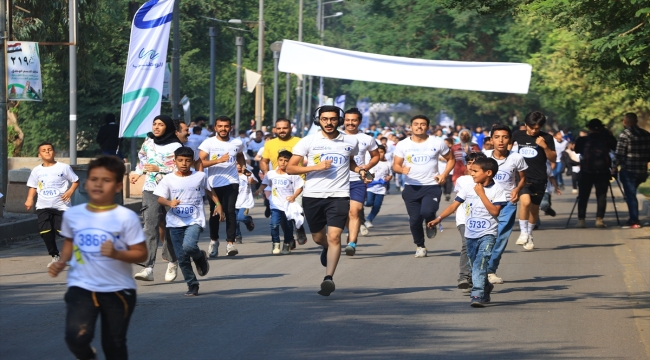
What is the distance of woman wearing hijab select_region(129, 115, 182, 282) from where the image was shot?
11.0m

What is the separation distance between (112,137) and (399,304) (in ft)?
40.9

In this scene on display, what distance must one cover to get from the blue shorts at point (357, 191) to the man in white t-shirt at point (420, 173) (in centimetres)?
49

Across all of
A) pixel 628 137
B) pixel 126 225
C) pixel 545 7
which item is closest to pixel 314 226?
pixel 545 7

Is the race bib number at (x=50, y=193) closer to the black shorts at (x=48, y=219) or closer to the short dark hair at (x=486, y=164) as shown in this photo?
the black shorts at (x=48, y=219)

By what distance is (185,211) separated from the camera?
10.0m

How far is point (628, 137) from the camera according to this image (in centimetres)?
1836

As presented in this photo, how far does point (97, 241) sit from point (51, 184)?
6.82 metres

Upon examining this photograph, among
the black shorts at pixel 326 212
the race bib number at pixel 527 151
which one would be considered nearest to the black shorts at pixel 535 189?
the race bib number at pixel 527 151

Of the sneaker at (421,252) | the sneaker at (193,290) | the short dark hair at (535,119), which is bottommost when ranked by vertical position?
the sneaker at (421,252)

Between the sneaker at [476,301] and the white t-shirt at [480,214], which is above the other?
the white t-shirt at [480,214]

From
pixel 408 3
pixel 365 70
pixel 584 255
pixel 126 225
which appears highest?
pixel 408 3

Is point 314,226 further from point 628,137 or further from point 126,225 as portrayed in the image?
point 628,137

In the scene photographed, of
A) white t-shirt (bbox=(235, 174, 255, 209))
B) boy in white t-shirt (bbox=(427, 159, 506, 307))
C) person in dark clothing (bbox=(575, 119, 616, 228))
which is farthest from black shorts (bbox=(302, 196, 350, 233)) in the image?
person in dark clothing (bbox=(575, 119, 616, 228))

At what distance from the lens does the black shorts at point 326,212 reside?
10086 millimetres
